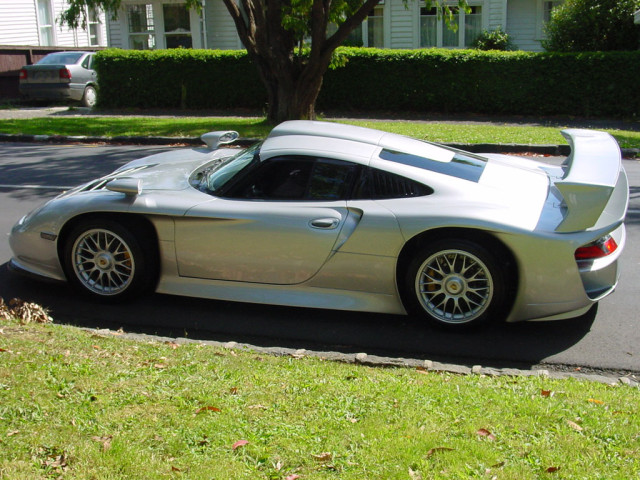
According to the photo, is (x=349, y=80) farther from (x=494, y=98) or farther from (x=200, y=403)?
(x=200, y=403)

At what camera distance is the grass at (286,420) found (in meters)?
3.07

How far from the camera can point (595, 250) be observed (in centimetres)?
500

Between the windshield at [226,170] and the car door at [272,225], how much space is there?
145 mm

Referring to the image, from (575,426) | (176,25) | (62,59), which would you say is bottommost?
(575,426)

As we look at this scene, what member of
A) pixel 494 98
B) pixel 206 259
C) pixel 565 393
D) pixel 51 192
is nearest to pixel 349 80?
pixel 494 98

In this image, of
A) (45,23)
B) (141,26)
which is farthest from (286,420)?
(45,23)

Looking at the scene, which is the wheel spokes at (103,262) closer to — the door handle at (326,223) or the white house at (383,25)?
the door handle at (326,223)

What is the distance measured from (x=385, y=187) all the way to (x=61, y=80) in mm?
19418

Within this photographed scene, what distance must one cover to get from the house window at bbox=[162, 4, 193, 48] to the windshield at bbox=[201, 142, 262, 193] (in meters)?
24.4

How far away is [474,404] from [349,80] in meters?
18.1

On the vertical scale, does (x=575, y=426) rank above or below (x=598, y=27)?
below

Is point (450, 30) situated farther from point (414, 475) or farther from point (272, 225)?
point (414, 475)

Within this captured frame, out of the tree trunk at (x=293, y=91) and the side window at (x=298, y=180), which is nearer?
the side window at (x=298, y=180)

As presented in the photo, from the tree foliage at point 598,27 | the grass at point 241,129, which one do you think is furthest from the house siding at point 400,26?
the grass at point 241,129
